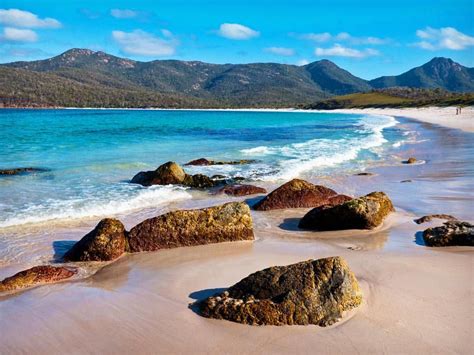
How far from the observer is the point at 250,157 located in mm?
22828

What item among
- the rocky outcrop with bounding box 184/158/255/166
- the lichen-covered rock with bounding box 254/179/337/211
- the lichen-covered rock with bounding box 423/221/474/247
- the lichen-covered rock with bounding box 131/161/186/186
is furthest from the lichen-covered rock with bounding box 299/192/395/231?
the rocky outcrop with bounding box 184/158/255/166

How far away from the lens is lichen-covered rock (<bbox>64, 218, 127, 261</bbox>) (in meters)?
7.39

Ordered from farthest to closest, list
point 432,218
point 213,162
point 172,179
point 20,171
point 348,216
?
point 213,162 → point 20,171 → point 172,179 → point 432,218 → point 348,216

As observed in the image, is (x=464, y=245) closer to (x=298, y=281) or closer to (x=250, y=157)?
(x=298, y=281)

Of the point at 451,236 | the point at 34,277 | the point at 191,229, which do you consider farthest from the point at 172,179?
the point at 451,236

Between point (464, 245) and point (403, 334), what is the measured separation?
358 centimetres

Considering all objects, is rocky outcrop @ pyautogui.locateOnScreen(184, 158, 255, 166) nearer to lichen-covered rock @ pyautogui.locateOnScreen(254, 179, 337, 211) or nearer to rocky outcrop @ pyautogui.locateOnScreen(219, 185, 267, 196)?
rocky outcrop @ pyautogui.locateOnScreen(219, 185, 267, 196)

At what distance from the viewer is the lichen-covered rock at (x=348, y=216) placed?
873 centimetres

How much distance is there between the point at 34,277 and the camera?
20.8ft

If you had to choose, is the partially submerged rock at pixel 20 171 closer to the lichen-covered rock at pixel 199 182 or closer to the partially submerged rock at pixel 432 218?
the lichen-covered rock at pixel 199 182

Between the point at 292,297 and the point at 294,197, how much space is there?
641 centimetres

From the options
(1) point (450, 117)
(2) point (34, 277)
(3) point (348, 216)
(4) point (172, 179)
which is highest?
(1) point (450, 117)

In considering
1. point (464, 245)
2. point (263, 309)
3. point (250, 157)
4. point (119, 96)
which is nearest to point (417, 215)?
point (464, 245)

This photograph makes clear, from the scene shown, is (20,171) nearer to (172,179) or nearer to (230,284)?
(172,179)
